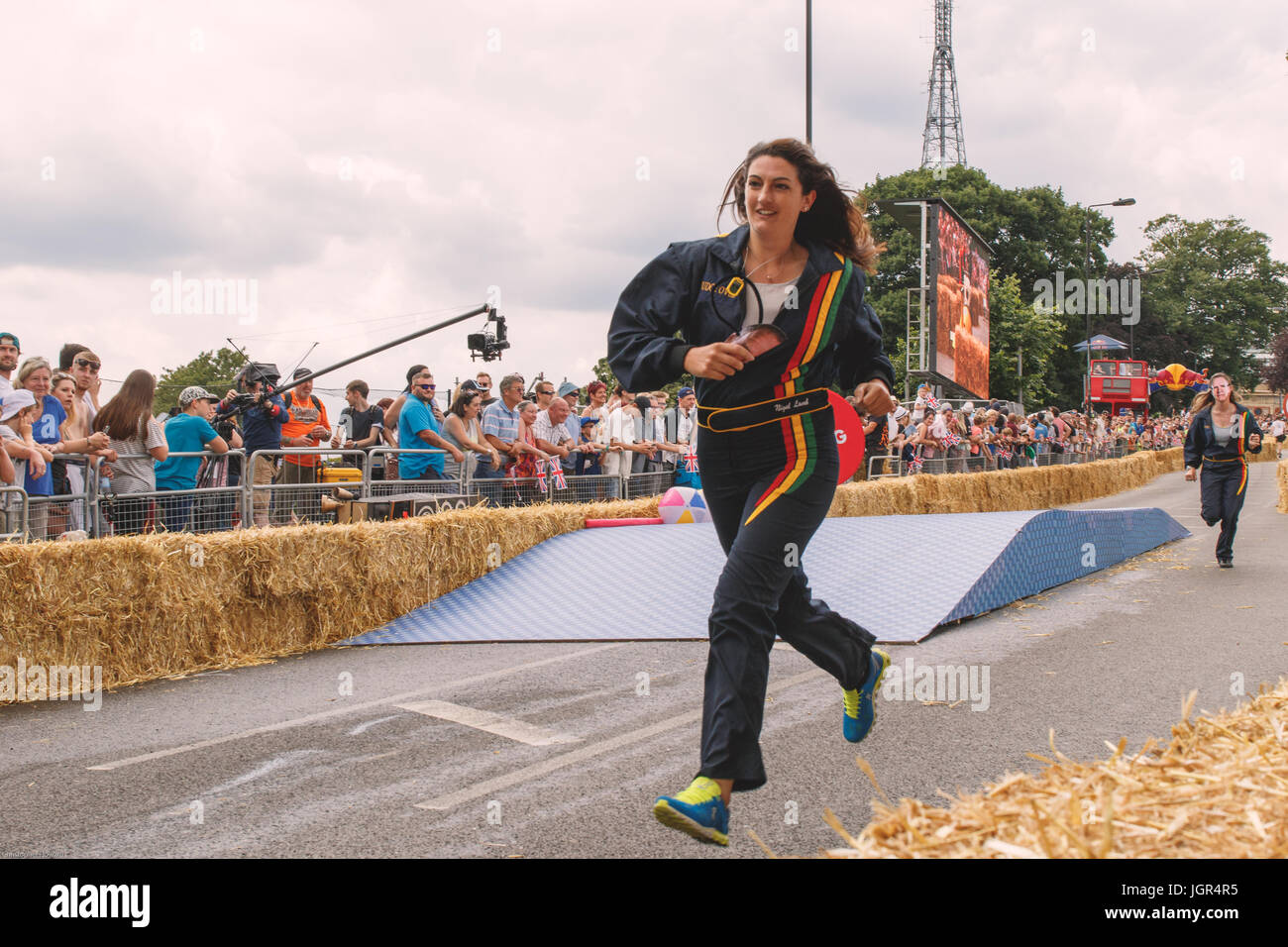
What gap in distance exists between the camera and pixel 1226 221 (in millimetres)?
110250

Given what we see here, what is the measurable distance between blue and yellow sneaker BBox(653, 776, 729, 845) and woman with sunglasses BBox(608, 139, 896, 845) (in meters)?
0.21

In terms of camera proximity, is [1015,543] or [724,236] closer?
[724,236]

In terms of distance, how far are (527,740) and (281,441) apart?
8042 mm

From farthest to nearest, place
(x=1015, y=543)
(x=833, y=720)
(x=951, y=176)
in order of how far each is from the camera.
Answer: (x=951, y=176) < (x=1015, y=543) < (x=833, y=720)

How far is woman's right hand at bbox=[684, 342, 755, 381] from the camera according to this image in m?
3.70

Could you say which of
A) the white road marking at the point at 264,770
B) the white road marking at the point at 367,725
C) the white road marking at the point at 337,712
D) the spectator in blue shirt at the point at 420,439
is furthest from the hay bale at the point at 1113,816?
the spectator in blue shirt at the point at 420,439

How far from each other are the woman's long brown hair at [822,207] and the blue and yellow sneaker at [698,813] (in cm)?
193

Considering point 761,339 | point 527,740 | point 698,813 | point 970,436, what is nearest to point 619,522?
point 527,740

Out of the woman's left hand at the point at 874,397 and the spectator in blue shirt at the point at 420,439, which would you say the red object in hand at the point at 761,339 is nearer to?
the woman's left hand at the point at 874,397

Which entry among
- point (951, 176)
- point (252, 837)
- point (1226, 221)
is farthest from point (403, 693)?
point (1226, 221)

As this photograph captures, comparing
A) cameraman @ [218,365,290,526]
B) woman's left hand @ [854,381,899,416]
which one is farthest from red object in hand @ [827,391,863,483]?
cameraman @ [218,365,290,526]

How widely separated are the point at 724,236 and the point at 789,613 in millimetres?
1345

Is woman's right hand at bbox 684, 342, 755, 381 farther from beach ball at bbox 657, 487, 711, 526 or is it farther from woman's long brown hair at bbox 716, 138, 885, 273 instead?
beach ball at bbox 657, 487, 711, 526
